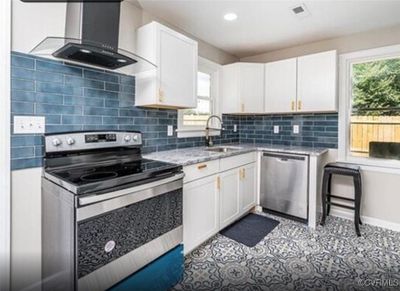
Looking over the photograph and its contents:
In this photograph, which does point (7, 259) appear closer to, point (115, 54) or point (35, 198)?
point (35, 198)

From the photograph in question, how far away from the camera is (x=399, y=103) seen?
2725 mm

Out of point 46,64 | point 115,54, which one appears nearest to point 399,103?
point 115,54

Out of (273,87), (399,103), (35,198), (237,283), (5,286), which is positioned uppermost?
(273,87)

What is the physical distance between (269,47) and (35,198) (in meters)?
3.35

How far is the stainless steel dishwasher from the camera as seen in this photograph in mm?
2736

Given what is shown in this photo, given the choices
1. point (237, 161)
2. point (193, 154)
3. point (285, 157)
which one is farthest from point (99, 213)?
point (285, 157)

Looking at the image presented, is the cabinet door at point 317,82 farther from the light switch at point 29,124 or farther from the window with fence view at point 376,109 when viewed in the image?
the light switch at point 29,124

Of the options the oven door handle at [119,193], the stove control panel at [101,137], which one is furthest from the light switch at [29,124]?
the oven door handle at [119,193]

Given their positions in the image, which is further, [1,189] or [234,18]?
[234,18]

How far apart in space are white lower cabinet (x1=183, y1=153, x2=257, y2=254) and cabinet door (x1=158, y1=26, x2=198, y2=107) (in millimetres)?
705

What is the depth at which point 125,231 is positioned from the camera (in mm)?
1371

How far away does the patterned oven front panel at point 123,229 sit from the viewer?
3.96ft
